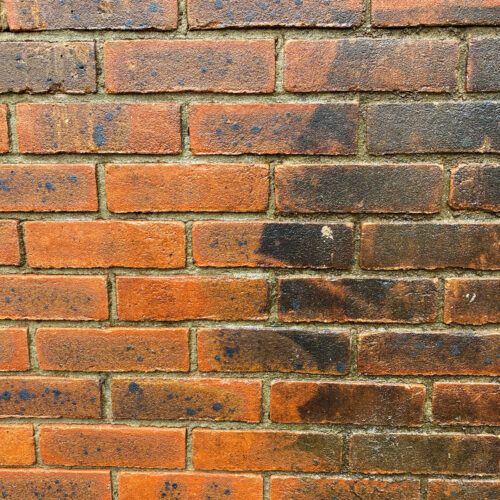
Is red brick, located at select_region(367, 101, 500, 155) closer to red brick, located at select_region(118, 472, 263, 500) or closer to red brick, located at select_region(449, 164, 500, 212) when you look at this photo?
red brick, located at select_region(449, 164, 500, 212)

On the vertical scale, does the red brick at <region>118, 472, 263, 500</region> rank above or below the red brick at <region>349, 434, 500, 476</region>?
below

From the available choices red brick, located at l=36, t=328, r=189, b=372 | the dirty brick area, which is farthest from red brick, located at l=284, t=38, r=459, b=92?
red brick, located at l=36, t=328, r=189, b=372

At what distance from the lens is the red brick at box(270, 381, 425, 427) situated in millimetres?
996

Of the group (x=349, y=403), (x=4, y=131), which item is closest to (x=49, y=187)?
(x=4, y=131)

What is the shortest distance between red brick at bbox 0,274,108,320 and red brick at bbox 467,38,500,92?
0.96 m

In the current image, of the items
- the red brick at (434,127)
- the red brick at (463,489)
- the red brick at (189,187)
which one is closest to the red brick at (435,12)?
the red brick at (434,127)

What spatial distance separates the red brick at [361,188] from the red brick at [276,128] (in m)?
0.05

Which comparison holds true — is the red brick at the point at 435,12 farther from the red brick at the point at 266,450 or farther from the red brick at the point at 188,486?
the red brick at the point at 188,486

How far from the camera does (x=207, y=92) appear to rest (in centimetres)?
93

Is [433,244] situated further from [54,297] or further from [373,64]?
[54,297]

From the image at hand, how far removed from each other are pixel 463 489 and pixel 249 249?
2.61 ft

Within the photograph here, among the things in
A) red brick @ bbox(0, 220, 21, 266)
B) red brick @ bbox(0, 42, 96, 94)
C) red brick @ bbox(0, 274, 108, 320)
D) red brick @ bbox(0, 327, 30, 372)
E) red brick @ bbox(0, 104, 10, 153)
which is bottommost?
red brick @ bbox(0, 327, 30, 372)

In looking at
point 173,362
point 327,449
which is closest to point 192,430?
point 173,362

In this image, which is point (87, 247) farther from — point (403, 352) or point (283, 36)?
point (403, 352)
